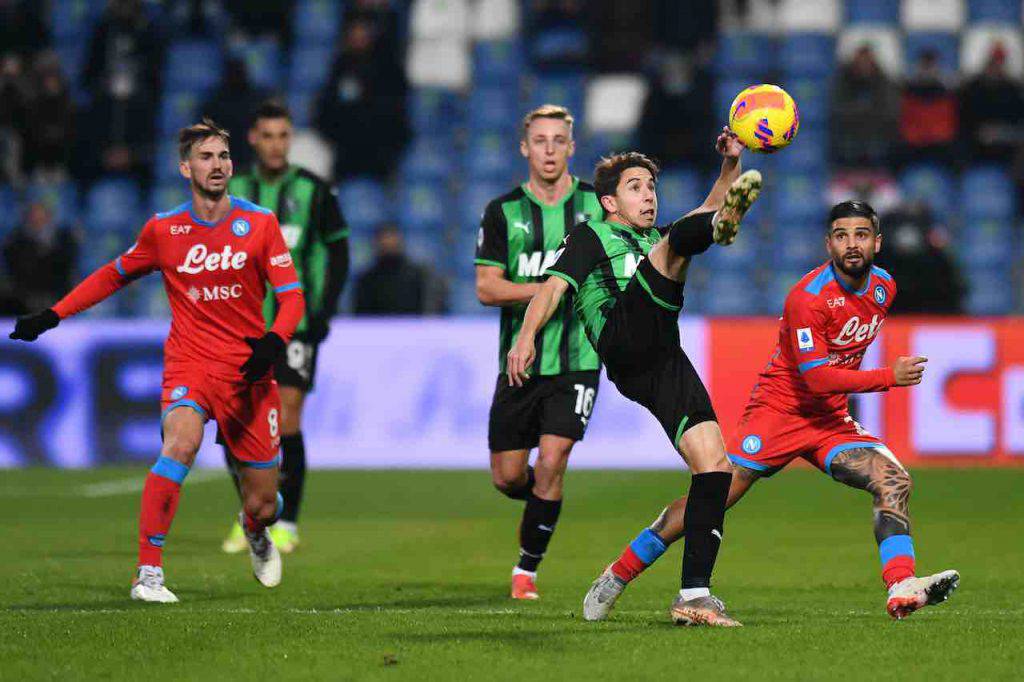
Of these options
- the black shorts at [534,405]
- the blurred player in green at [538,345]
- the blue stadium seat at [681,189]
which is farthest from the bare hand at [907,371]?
the blue stadium seat at [681,189]

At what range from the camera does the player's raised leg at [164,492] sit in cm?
748

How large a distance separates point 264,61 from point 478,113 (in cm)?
270

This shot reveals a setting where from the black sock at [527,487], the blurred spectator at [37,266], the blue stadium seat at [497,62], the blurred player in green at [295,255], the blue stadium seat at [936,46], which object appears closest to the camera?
the black sock at [527,487]

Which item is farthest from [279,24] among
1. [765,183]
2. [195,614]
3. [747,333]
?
[195,614]

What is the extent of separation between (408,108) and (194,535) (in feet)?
31.0

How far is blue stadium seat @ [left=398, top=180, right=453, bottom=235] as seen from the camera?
18531 millimetres

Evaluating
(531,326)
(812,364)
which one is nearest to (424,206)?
(812,364)

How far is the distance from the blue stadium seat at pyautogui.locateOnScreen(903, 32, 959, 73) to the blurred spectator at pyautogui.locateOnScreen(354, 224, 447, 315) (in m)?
6.58

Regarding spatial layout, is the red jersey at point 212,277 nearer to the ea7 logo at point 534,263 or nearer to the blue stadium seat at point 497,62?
the ea7 logo at point 534,263

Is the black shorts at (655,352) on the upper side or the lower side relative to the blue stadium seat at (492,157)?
lower

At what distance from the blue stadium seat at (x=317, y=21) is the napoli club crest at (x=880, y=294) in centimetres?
1405

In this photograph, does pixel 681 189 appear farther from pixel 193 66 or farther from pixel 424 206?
pixel 193 66

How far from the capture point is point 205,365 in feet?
25.4

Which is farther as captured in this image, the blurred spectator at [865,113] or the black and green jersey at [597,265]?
the blurred spectator at [865,113]
